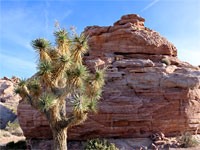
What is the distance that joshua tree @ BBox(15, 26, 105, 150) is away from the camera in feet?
25.1

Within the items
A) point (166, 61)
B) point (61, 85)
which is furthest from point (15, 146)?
point (166, 61)

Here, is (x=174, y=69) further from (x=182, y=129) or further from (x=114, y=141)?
(x=114, y=141)

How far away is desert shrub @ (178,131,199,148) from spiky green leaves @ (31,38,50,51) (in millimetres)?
10363

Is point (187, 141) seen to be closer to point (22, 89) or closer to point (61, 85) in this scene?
point (61, 85)

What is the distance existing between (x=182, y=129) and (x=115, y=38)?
9.03 meters

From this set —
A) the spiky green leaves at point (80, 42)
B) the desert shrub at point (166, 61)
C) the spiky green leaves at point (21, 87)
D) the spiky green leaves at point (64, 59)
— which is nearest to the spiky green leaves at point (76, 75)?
the spiky green leaves at point (64, 59)

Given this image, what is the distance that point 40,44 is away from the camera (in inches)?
329

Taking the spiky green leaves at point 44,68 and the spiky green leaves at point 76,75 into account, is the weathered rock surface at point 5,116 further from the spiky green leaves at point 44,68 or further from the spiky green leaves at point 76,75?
the spiky green leaves at point 76,75

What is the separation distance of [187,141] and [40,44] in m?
10.8

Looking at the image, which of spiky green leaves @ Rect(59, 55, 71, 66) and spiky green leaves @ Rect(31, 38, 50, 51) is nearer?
spiky green leaves @ Rect(59, 55, 71, 66)

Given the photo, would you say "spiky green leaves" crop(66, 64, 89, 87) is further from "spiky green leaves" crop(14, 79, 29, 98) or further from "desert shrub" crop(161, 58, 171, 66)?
"desert shrub" crop(161, 58, 171, 66)

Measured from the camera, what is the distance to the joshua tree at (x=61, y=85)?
25.1 ft

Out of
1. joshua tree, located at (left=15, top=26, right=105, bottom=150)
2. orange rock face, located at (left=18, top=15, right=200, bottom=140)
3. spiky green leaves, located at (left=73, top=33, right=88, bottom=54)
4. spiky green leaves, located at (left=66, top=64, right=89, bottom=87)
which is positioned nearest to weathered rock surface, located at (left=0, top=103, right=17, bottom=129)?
orange rock face, located at (left=18, top=15, right=200, bottom=140)

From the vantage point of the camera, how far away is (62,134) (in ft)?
26.7
